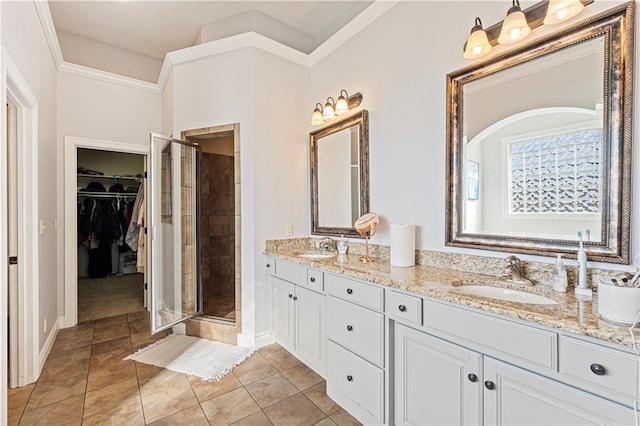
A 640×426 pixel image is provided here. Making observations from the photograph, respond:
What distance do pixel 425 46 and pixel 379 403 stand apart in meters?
2.28

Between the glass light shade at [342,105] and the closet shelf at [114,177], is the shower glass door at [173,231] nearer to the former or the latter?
the glass light shade at [342,105]

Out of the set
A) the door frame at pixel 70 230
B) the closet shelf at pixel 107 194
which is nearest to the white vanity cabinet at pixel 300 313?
the door frame at pixel 70 230

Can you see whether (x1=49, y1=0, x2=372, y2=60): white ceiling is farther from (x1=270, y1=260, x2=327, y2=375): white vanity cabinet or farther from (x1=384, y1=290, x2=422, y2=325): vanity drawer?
Result: (x1=384, y1=290, x2=422, y2=325): vanity drawer

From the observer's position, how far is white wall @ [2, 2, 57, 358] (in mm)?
1975

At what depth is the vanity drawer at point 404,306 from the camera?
5.00ft

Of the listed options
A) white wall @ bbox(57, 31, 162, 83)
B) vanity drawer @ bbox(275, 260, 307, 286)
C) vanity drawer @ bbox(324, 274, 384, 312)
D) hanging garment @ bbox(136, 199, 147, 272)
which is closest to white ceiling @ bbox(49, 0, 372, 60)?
white wall @ bbox(57, 31, 162, 83)

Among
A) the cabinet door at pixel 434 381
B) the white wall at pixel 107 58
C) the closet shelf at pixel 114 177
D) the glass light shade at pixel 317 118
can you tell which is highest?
the white wall at pixel 107 58

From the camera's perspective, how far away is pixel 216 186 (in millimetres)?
4367

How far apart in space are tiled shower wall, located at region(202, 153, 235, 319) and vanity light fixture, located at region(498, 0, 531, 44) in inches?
145

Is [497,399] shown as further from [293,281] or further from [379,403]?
[293,281]

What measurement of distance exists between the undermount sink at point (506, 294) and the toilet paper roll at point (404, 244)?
50 cm

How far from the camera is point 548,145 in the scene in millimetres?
1551

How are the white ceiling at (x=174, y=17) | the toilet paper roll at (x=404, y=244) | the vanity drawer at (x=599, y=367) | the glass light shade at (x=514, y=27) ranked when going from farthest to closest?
the white ceiling at (x=174, y=17) → the toilet paper roll at (x=404, y=244) → the glass light shade at (x=514, y=27) → the vanity drawer at (x=599, y=367)

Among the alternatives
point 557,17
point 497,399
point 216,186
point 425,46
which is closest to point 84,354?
point 216,186
